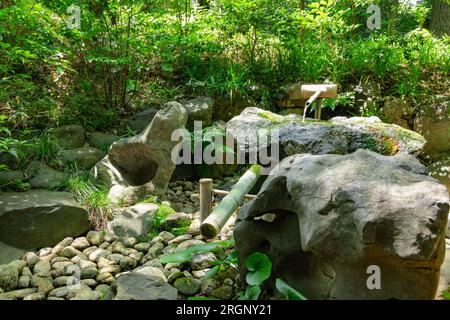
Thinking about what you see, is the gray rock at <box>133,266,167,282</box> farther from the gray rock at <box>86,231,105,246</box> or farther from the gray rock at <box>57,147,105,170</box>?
the gray rock at <box>57,147,105,170</box>

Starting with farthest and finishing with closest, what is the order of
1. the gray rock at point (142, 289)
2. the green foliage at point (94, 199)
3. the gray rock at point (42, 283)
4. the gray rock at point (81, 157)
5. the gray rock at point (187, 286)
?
the gray rock at point (81, 157)
the green foliage at point (94, 199)
the gray rock at point (42, 283)
the gray rock at point (187, 286)
the gray rock at point (142, 289)

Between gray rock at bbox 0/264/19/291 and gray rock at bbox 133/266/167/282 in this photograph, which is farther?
gray rock at bbox 0/264/19/291

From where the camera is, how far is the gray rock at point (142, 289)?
2248 mm

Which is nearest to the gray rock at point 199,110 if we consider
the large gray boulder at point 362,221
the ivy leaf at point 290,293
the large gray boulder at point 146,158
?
the large gray boulder at point 146,158

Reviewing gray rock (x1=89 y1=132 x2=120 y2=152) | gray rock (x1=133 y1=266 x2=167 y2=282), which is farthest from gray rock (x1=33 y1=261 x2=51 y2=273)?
gray rock (x1=89 y1=132 x2=120 y2=152)

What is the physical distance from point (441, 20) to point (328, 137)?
735 cm

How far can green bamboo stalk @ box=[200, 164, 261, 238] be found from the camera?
109 inches

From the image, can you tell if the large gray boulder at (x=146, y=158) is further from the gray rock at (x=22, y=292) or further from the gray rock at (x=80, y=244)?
the gray rock at (x=22, y=292)

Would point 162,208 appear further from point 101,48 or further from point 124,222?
point 101,48

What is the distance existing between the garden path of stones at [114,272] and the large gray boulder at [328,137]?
0.91 metres

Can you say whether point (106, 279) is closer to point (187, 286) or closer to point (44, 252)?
point (187, 286)

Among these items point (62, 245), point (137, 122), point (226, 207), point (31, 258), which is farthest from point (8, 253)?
point (137, 122)

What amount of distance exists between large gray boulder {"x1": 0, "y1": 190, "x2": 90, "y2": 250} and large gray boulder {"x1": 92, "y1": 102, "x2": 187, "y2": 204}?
1.79 ft

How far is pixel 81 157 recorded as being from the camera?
4898 millimetres
